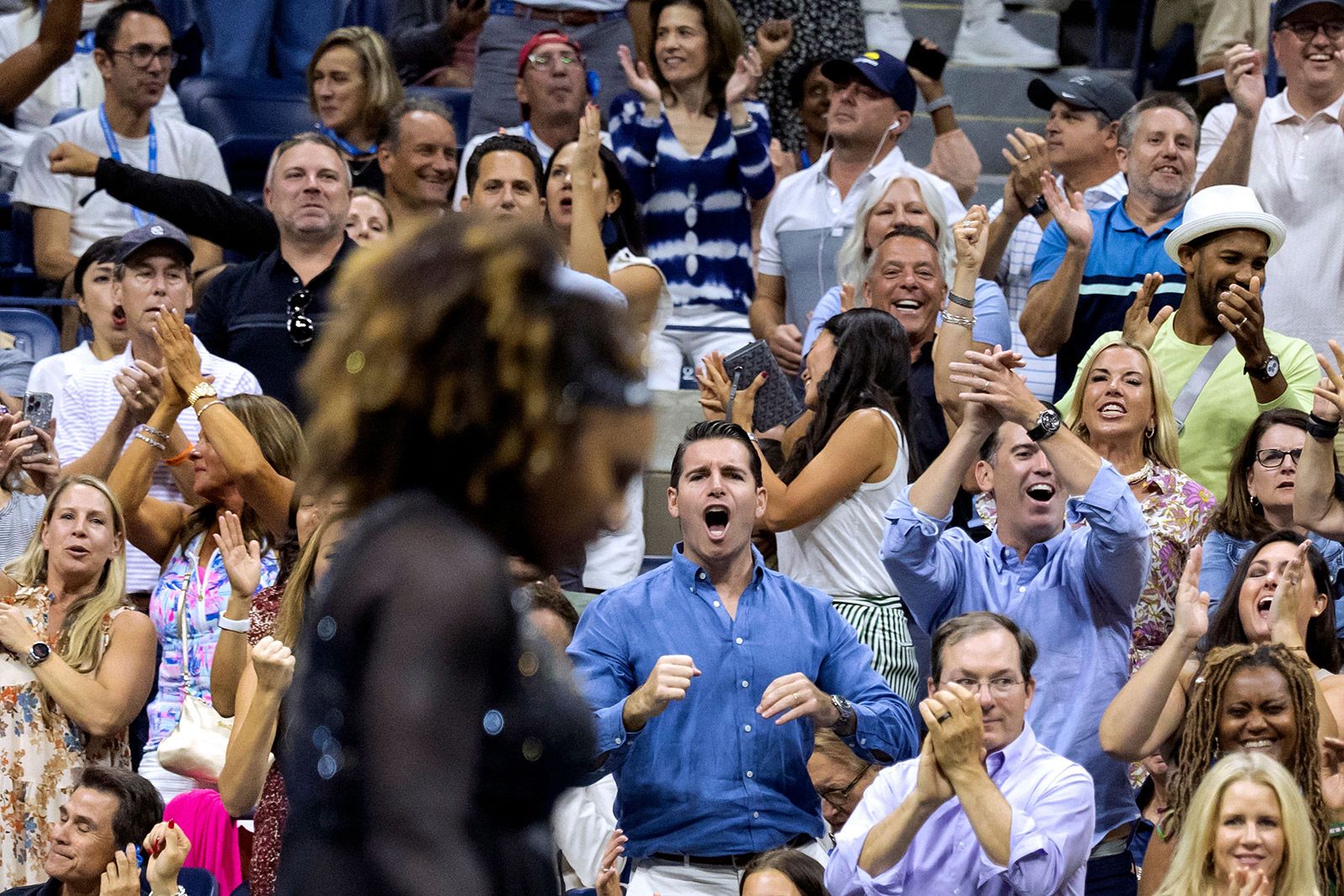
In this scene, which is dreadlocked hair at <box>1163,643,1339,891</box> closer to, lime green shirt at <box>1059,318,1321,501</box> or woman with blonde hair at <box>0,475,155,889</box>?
lime green shirt at <box>1059,318,1321,501</box>

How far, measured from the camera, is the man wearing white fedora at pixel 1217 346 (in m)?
6.31

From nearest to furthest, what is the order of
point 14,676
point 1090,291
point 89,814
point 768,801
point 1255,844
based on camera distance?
point 1255,844, point 768,801, point 89,814, point 14,676, point 1090,291

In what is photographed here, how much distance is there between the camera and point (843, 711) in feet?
15.2

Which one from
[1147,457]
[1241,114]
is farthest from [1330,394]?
[1241,114]

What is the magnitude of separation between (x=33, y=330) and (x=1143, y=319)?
431 centimetres

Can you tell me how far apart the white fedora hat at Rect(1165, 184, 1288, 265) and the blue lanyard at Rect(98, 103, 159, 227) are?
13.7 feet

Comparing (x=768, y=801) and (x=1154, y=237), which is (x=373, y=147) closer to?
(x=1154, y=237)

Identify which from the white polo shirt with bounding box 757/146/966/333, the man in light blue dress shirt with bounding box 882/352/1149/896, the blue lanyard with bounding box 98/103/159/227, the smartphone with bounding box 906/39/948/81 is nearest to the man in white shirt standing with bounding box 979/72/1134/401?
the white polo shirt with bounding box 757/146/966/333

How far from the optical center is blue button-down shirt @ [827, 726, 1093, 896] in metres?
4.29

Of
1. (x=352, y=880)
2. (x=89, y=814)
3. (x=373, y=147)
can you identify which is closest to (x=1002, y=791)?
(x=89, y=814)

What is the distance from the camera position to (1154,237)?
23.2 feet

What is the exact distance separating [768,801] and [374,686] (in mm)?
2903

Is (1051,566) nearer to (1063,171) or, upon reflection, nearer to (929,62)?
(1063,171)

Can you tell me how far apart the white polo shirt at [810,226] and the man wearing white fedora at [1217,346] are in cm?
125
